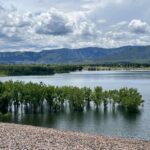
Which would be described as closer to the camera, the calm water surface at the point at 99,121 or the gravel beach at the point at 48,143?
the gravel beach at the point at 48,143

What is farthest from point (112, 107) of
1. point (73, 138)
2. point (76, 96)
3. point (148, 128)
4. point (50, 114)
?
point (73, 138)

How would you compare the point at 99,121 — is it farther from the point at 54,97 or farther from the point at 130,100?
the point at 54,97

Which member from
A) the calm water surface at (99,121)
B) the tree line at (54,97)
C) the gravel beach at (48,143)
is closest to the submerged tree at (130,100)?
the tree line at (54,97)

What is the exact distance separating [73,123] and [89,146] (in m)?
57.3

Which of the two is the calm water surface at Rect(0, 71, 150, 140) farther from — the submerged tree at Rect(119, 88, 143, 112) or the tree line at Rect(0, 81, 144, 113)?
the tree line at Rect(0, 81, 144, 113)

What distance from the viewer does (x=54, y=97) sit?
4914 inches

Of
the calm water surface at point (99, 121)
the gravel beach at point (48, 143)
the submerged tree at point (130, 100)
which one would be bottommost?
the calm water surface at point (99, 121)

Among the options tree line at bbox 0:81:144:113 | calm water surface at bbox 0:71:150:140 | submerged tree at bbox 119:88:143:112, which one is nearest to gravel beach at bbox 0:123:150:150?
calm water surface at bbox 0:71:150:140

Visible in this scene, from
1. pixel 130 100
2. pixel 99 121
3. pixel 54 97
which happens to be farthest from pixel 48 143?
pixel 54 97

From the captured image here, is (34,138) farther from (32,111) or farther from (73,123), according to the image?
(32,111)

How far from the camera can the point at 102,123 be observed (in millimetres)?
93250

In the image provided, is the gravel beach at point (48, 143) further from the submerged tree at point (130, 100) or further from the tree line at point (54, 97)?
the tree line at point (54, 97)

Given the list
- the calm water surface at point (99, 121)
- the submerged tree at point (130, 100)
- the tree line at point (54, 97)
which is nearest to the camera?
the calm water surface at point (99, 121)

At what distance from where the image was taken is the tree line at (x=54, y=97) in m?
120
